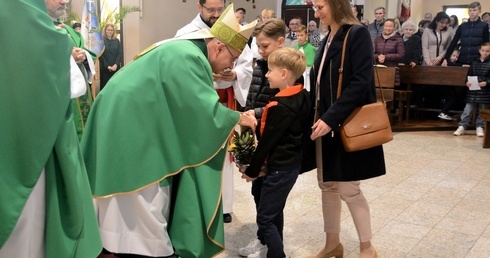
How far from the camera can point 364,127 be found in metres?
2.81

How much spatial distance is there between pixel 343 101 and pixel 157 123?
1.00m

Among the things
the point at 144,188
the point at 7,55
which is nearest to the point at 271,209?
the point at 144,188

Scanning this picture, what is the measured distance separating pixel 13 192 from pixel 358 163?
5.94 ft

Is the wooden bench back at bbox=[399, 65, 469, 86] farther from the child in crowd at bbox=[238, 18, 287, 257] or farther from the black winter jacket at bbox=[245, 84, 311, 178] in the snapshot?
the black winter jacket at bbox=[245, 84, 311, 178]

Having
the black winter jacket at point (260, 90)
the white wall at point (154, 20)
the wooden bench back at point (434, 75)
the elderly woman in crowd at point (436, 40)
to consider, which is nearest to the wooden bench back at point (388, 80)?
the wooden bench back at point (434, 75)

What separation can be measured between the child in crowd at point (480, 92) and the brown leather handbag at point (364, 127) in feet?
18.4

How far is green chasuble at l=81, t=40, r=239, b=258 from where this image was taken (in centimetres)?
228

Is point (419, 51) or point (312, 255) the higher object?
point (419, 51)

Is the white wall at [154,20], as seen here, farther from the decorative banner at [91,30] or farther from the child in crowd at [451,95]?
the child in crowd at [451,95]

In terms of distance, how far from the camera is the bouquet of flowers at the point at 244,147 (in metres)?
2.94

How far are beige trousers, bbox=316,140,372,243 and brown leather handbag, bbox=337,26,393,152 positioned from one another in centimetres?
24

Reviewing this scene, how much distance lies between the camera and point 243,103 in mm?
3797

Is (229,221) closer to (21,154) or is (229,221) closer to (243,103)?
(243,103)

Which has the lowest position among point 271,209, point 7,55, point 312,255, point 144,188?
point 312,255
